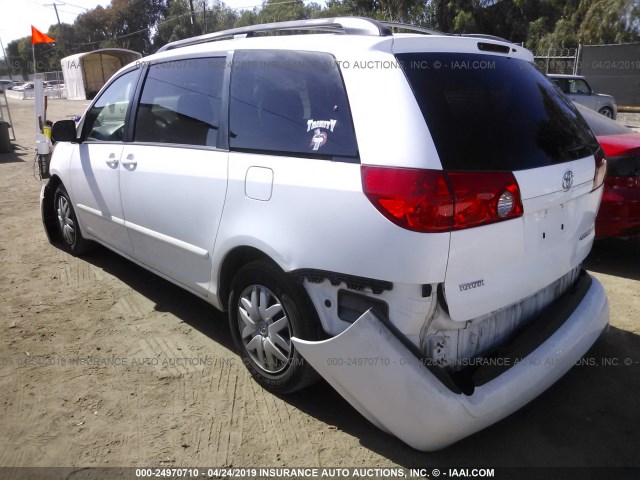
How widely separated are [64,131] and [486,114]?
3585mm

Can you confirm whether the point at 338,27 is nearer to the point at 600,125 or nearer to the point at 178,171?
the point at 178,171

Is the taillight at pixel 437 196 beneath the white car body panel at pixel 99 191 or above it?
above

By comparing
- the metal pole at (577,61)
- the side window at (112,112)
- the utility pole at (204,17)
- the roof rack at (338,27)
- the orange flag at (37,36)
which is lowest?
the metal pole at (577,61)

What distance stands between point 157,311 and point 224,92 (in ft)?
6.12

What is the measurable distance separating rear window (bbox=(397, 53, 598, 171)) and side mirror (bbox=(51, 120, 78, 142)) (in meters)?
3.28

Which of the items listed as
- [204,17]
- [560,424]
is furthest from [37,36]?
[204,17]

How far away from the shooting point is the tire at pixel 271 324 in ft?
8.30

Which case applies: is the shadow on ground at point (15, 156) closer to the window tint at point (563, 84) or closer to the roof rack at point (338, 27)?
the roof rack at point (338, 27)

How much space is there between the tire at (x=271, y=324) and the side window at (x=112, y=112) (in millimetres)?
1833

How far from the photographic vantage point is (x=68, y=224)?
17.0 ft

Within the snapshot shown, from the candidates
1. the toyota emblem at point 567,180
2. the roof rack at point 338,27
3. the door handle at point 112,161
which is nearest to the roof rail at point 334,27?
the roof rack at point 338,27

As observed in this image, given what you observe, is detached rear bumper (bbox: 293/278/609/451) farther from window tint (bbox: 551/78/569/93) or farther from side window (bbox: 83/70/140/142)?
window tint (bbox: 551/78/569/93)

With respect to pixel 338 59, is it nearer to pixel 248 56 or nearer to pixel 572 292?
pixel 248 56

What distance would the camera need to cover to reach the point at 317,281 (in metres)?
2.41
